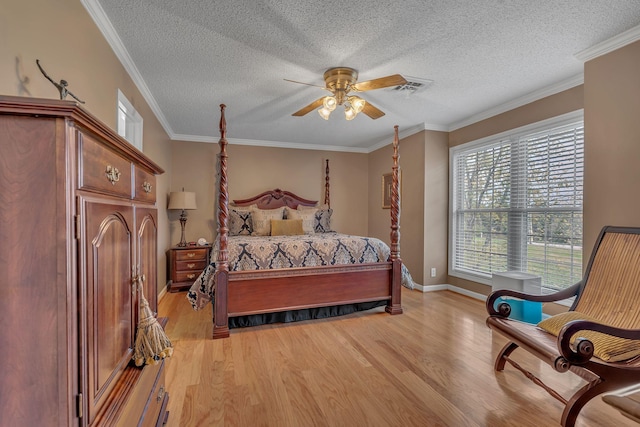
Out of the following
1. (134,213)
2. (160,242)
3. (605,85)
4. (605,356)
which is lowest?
(605,356)

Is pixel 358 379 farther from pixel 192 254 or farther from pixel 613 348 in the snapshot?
pixel 192 254

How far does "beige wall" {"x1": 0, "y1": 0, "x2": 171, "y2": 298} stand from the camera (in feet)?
4.10

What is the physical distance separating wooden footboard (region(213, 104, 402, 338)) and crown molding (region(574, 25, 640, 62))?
1.81 meters

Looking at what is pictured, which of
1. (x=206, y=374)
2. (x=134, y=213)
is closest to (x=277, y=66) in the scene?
(x=134, y=213)

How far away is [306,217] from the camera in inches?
191

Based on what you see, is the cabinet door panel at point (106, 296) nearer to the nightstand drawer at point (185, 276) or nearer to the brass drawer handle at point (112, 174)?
the brass drawer handle at point (112, 174)

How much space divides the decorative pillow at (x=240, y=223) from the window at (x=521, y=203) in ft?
9.92

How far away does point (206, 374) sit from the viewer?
7.18ft

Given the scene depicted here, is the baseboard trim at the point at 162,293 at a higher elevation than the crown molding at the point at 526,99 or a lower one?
lower

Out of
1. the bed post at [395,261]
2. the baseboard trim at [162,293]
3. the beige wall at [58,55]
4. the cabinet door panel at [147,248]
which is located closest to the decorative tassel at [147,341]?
the cabinet door panel at [147,248]

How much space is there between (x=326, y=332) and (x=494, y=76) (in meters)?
2.89

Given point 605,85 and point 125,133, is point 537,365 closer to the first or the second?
point 605,85

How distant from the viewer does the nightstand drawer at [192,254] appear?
14.5 feet

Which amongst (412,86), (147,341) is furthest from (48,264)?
(412,86)
